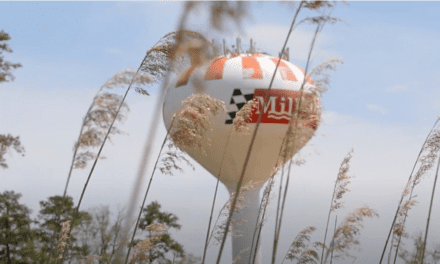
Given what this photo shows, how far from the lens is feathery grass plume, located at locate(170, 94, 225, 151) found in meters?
4.27

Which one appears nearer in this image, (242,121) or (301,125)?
(301,125)

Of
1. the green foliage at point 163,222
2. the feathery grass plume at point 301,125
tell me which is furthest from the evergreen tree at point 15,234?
the feathery grass plume at point 301,125

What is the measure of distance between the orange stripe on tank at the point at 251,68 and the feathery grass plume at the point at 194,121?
12005mm

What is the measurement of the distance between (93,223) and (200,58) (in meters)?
21.6

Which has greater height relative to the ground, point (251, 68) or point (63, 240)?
point (251, 68)

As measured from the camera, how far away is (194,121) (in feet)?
14.0

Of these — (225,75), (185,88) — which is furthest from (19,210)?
(225,75)

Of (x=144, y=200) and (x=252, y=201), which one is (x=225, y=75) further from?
(x=144, y=200)

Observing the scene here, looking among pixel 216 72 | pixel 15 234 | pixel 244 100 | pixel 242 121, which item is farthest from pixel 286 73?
pixel 242 121

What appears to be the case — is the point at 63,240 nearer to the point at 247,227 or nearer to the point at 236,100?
the point at 236,100

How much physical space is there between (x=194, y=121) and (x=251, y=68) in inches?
498

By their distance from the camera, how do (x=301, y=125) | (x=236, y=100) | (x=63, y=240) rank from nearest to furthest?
(x=301, y=125) < (x=63, y=240) < (x=236, y=100)

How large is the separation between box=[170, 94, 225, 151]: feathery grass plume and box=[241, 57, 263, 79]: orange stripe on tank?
1201 centimetres

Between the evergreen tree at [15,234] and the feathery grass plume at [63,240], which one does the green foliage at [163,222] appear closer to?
the evergreen tree at [15,234]
